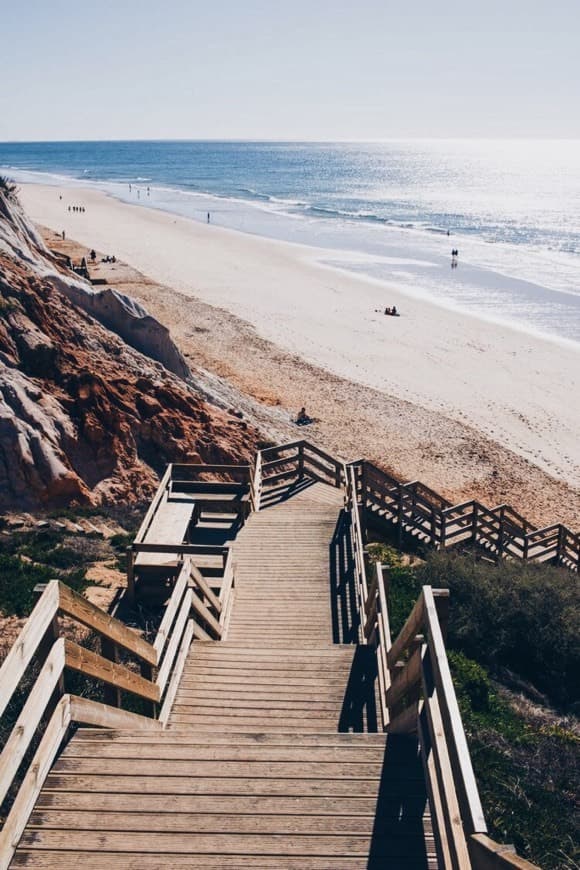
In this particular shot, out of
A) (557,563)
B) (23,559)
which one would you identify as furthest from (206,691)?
(557,563)

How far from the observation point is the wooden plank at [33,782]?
141 inches

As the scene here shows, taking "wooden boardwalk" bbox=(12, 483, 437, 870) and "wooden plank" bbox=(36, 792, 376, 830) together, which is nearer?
"wooden boardwalk" bbox=(12, 483, 437, 870)

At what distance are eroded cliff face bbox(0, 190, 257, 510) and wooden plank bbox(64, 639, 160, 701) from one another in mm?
8291

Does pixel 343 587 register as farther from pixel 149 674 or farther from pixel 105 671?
pixel 105 671

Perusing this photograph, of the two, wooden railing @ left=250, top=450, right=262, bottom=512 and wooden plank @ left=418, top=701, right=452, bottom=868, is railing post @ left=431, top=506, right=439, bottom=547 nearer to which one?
wooden railing @ left=250, top=450, right=262, bottom=512

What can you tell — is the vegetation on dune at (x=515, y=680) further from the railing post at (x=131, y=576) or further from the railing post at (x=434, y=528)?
the railing post at (x=131, y=576)

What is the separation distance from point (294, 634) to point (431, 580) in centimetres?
347

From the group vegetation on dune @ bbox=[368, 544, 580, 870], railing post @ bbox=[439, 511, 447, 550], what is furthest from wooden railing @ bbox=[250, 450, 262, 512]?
railing post @ bbox=[439, 511, 447, 550]

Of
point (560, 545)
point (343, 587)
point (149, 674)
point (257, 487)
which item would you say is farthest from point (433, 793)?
point (560, 545)

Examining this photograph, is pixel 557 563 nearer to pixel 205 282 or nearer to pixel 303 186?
pixel 205 282

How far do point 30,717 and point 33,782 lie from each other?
0.44 meters

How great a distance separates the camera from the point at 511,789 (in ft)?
20.9

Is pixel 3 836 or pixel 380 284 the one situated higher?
pixel 3 836

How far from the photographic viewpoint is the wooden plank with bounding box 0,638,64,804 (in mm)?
3469
